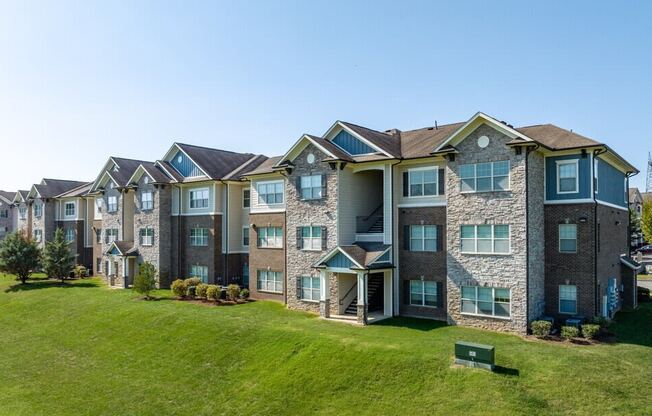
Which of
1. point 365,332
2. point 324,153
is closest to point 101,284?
point 324,153

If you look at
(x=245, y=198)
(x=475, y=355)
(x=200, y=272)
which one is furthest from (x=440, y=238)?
(x=200, y=272)

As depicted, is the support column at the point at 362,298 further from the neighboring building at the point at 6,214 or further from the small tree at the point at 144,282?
the neighboring building at the point at 6,214

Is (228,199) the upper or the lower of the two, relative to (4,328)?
upper

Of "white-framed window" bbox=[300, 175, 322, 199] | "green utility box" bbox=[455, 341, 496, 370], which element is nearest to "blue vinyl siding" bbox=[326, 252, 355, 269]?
"white-framed window" bbox=[300, 175, 322, 199]

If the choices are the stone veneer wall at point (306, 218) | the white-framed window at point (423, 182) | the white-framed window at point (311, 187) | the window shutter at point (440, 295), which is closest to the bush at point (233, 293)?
the stone veneer wall at point (306, 218)

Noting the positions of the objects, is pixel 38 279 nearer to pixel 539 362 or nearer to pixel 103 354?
pixel 103 354

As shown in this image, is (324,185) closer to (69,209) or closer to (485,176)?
(485,176)
